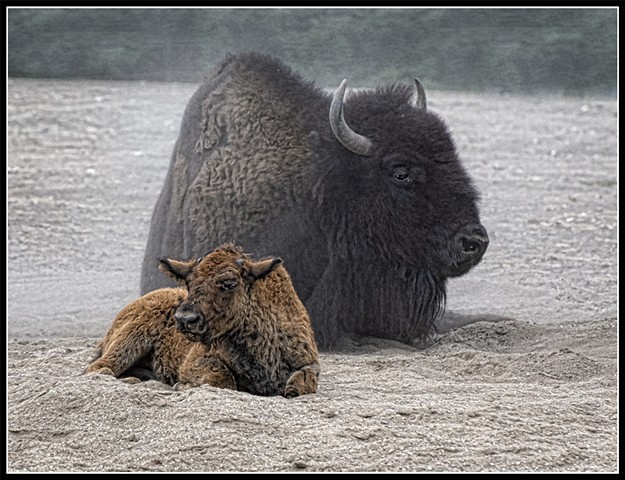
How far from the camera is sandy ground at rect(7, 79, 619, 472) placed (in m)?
4.19

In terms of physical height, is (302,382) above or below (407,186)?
below

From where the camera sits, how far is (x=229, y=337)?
5098 mm

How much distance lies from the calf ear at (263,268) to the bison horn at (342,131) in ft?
6.75

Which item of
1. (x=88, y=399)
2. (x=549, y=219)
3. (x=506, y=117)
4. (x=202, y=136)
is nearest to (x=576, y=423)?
(x=88, y=399)

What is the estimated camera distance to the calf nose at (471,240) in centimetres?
Answer: 677

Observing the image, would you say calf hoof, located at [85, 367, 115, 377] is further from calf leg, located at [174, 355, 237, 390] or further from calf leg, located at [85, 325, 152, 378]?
calf leg, located at [174, 355, 237, 390]

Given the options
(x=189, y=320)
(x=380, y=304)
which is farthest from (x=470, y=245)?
(x=189, y=320)

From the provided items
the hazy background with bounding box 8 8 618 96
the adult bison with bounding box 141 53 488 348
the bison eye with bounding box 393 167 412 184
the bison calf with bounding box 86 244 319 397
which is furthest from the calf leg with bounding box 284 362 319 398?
the hazy background with bounding box 8 8 618 96

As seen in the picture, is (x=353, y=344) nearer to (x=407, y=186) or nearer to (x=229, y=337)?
(x=407, y=186)

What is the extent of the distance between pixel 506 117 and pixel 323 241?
10.1m

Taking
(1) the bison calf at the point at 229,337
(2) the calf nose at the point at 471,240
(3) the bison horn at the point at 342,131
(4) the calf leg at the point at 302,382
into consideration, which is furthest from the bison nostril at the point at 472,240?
(4) the calf leg at the point at 302,382

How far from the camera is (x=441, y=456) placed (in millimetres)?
4086

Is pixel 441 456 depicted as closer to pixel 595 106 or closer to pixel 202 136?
pixel 202 136

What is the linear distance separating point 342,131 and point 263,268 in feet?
6.86
